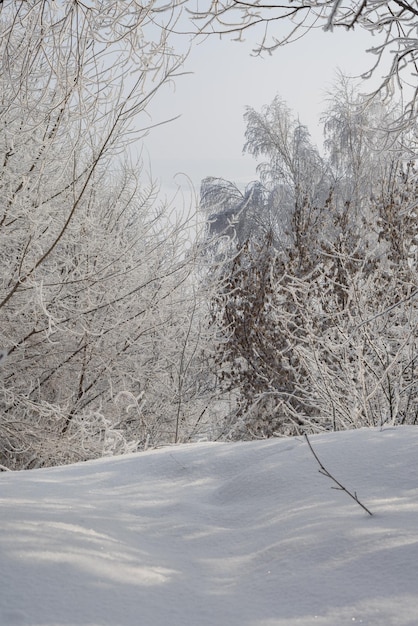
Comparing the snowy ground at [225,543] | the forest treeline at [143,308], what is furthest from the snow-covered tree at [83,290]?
the snowy ground at [225,543]

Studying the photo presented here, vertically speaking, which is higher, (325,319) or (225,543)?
(325,319)

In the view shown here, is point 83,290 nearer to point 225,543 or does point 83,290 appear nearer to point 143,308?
point 143,308

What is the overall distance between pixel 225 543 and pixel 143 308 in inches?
204

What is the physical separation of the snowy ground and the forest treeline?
6.19ft

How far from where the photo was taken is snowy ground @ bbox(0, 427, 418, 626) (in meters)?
1.66

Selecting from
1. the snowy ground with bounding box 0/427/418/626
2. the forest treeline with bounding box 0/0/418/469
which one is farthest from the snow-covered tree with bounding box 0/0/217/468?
the snowy ground with bounding box 0/427/418/626

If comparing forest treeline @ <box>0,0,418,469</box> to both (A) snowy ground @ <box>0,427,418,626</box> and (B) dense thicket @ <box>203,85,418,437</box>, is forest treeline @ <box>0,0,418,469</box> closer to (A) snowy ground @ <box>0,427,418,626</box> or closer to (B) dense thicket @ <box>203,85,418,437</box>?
(B) dense thicket @ <box>203,85,418,437</box>

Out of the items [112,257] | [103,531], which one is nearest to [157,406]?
[112,257]

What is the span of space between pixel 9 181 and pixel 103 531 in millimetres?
4133

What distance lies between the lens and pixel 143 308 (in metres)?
7.24

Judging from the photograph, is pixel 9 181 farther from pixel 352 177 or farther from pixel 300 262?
pixel 352 177

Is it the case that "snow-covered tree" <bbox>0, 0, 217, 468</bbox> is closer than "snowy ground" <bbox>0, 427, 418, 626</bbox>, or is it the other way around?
"snowy ground" <bbox>0, 427, 418, 626</bbox>

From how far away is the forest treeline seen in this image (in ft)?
17.8

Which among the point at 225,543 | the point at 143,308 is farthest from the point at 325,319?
the point at 225,543
